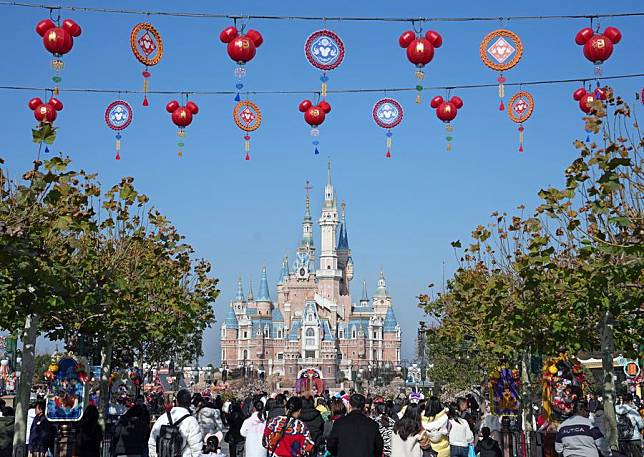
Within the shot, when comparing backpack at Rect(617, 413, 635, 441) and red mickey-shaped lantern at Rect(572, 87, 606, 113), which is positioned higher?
red mickey-shaped lantern at Rect(572, 87, 606, 113)

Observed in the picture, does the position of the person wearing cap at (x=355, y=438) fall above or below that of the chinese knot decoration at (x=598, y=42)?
below

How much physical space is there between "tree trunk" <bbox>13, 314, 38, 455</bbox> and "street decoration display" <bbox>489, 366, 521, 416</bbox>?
10.5 m

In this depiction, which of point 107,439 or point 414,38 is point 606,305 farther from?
point 107,439

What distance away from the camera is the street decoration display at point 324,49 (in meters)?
13.6

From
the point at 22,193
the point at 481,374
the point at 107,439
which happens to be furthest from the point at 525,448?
the point at 481,374

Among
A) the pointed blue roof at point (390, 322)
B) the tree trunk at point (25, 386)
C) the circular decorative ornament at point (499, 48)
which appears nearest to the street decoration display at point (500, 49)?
the circular decorative ornament at point (499, 48)

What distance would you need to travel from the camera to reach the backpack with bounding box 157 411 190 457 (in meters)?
12.0

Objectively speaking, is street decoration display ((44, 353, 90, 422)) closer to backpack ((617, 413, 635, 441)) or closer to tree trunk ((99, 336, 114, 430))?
tree trunk ((99, 336, 114, 430))

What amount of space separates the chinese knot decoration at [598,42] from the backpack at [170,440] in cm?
723

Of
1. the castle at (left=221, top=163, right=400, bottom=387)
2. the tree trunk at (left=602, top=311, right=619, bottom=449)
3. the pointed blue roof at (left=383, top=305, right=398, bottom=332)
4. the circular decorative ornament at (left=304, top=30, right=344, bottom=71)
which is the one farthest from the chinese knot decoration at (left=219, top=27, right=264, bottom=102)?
the pointed blue roof at (left=383, top=305, right=398, bottom=332)

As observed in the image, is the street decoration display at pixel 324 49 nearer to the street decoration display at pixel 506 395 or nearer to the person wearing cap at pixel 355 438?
the person wearing cap at pixel 355 438

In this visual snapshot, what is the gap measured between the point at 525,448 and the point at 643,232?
9135 mm

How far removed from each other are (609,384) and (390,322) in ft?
413

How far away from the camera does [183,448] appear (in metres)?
12.2
